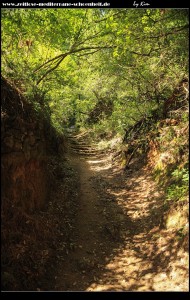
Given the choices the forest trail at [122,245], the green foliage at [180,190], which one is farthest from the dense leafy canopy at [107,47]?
the forest trail at [122,245]

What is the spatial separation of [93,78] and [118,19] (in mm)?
9319

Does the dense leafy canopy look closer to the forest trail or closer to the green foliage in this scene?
the green foliage

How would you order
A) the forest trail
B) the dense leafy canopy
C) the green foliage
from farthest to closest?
1. the dense leafy canopy
2. the green foliage
3. the forest trail

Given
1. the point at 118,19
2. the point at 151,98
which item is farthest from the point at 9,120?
the point at 151,98

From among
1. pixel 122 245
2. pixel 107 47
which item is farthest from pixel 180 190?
pixel 107 47

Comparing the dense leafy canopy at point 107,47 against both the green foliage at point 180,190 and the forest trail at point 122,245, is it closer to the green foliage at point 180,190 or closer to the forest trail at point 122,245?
the green foliage at point 180,190

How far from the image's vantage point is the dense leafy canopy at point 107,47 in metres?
8.22

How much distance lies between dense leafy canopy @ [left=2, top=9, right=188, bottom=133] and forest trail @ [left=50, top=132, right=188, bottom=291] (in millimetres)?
4508

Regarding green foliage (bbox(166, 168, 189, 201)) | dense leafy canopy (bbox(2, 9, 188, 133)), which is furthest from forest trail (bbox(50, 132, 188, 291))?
dense leafy canopy (bbox(2, 9, 188, 133))

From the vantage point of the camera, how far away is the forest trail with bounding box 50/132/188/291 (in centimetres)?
638

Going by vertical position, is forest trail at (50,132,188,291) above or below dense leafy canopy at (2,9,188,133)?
below

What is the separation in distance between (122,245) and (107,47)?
775 cm

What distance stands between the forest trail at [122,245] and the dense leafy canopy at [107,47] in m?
4.51
